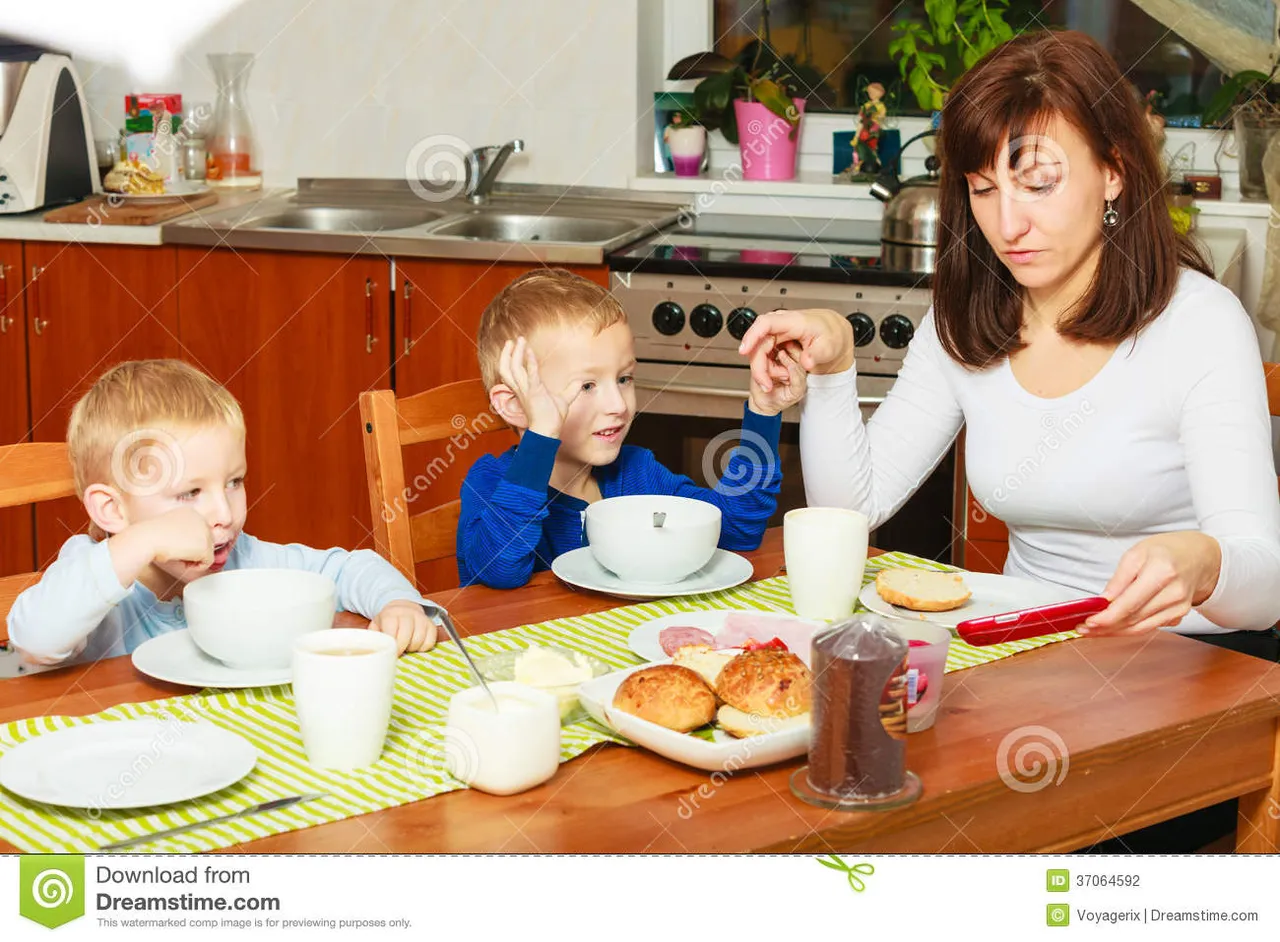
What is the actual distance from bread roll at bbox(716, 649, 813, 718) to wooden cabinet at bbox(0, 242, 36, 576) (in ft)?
7.58

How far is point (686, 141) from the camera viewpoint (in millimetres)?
3326

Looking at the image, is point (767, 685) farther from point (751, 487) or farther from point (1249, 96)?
point (1249, 96)

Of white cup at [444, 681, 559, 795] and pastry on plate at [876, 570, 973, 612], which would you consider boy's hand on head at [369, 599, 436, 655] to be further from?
pastry on plate at [876, 570, 973, 612]

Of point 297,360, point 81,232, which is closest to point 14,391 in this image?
point 81,232

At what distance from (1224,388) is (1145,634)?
31 centimetres

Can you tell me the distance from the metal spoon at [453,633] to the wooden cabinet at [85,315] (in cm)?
181

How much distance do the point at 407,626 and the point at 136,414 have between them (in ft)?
1.11

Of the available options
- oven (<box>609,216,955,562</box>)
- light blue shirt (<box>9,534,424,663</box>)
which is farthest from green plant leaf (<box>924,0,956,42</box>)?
light blue shirt (<box>9,534,424,663</box>)

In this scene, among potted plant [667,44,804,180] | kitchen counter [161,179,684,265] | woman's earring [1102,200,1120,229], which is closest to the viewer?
woman's earring [1102,200,1120,229]

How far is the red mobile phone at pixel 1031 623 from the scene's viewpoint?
3.77 ft

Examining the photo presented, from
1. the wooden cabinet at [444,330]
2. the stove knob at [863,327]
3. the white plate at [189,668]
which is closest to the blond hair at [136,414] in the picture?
the white plate at [189,668]

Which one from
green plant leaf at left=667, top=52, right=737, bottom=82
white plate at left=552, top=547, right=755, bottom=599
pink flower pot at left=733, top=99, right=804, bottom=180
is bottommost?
white plate at left=552, top=547, right=755, bottom=599

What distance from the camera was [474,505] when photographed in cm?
163

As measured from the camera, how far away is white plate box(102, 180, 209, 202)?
3.12m
